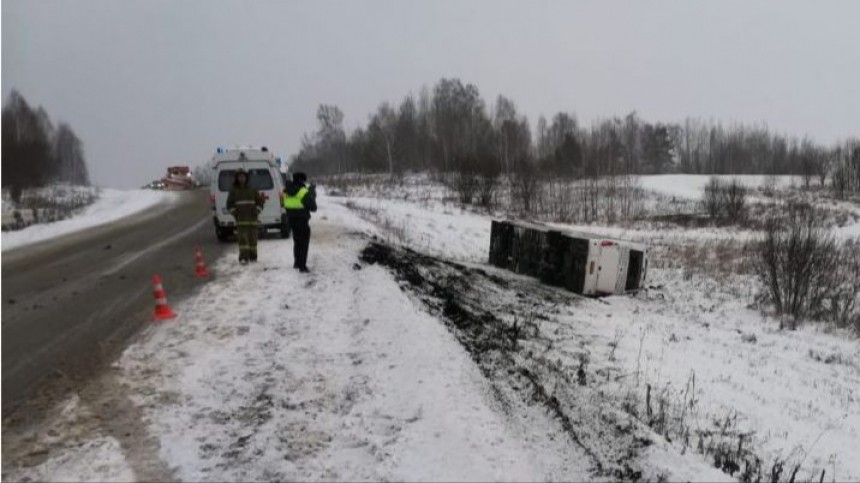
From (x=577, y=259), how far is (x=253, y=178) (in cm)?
782

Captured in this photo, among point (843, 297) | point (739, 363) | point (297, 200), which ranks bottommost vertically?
point (739, 363)

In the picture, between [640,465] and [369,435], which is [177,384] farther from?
[640,465]

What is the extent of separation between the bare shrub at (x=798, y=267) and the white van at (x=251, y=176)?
39.2 ft

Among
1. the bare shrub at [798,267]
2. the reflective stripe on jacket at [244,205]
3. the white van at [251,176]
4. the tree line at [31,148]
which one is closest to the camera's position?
the tree line at [31,148]

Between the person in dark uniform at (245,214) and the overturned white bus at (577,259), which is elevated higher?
the person in dark uniform at (245,214)

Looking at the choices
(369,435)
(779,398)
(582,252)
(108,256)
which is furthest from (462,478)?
(582,252)

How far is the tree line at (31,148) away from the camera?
3229mm

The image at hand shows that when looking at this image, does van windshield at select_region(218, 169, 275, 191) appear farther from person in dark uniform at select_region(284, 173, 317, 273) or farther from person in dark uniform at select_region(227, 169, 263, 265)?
person in dark uniform at select_region(284, 173, 317, 273)

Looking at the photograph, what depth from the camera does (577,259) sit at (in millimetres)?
13148

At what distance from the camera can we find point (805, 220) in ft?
46.4

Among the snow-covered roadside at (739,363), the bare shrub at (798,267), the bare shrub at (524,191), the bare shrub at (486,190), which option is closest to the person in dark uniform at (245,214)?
the snow-covered roadside at (739,363)

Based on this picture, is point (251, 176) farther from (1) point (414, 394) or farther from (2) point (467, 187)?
(2) point (467, 187)

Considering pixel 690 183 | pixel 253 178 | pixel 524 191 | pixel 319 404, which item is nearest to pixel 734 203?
pixel 524 191

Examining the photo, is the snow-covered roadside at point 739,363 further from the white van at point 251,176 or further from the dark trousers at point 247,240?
the white van at point 251,176
